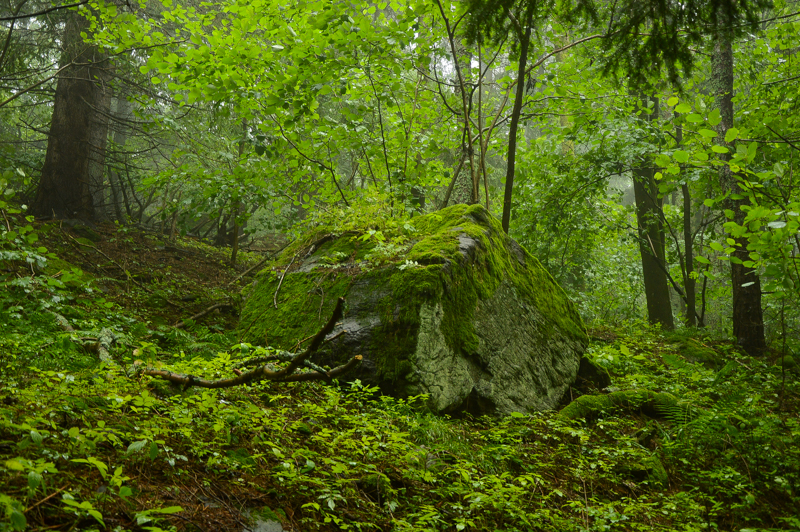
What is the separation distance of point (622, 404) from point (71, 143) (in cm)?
1048

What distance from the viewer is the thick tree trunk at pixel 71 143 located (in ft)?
29.0

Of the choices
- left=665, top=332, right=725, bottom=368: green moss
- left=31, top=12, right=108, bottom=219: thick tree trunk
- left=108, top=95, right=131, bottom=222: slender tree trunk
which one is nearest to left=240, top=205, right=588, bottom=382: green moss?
left=665, top=332, right=725, bottom=368: green moss

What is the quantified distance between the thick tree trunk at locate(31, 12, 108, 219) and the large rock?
571 cm

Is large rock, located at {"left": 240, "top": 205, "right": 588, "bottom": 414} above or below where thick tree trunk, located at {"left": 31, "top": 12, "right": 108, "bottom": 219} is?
below

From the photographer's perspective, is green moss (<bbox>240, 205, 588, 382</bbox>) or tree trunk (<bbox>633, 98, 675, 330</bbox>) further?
tree trunk (<bbox>633, 98, 675, 330</bbox>)

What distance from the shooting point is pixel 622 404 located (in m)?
4.97

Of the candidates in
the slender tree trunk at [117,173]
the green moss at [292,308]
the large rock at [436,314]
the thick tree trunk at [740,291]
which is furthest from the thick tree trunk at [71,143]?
the thick tree trunk at [740,291]

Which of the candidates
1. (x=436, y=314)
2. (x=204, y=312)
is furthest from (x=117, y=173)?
(x=436, y=314)

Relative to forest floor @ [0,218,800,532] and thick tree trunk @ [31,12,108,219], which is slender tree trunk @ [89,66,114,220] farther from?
forest floor @ [0,218,800,532]

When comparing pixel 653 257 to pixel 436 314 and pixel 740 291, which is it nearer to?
pixel 740 291

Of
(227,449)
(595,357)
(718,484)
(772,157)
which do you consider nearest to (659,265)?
(772,157)

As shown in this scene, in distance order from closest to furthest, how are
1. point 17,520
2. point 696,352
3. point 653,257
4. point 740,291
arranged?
point 17,520, point 696,352, point 740,291, point 653,257

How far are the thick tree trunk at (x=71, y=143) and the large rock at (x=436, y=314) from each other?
5706 millimetres

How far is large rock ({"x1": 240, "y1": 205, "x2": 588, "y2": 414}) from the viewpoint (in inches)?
166
